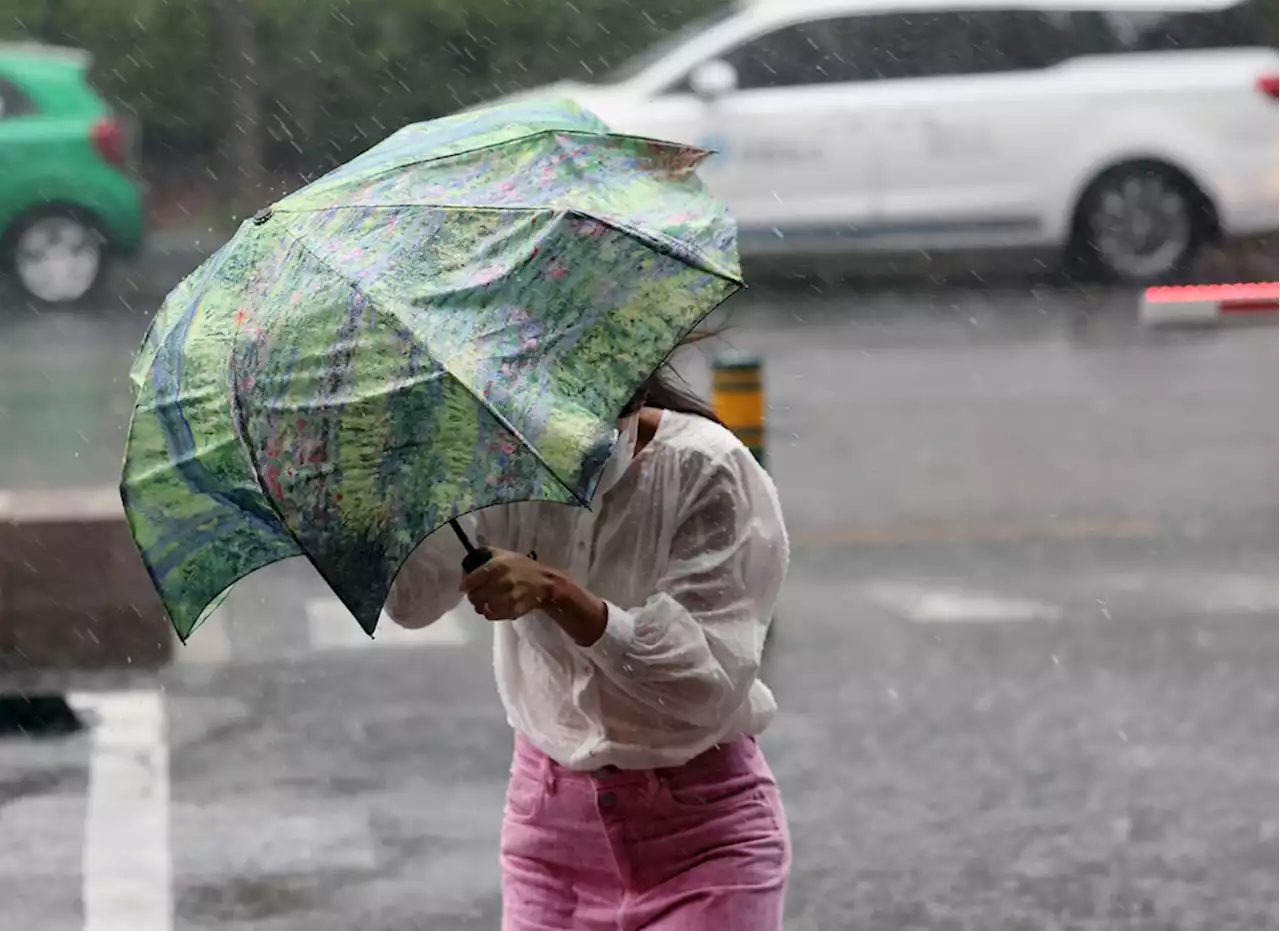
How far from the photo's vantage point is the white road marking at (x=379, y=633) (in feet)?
25.8

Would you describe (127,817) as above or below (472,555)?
below

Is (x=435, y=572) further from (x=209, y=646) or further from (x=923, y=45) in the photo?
(x=923, y=45)

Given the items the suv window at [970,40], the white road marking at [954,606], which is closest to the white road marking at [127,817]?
the white road marking at [954,606]

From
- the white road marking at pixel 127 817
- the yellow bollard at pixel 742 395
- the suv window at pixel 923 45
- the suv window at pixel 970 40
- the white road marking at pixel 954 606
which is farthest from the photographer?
the suv window at pixel 970 40

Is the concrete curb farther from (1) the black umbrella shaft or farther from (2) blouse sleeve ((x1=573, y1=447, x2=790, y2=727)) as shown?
(1) the black umbrella shaft

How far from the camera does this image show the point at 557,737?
3240 millimetres

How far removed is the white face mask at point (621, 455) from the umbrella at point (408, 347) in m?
0.28

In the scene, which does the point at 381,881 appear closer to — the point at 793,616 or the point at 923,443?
the point at 793,616

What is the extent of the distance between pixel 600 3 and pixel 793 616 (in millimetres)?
10889

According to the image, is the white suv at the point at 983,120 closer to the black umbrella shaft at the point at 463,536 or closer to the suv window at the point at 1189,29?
the suv window at the point at 1189,29

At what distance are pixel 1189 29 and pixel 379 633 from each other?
965 centimetres

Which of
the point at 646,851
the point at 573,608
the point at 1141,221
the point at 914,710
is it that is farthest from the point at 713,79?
the point at 573,608

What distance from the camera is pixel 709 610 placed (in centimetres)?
316

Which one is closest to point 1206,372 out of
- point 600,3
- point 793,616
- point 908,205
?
point 908,205
